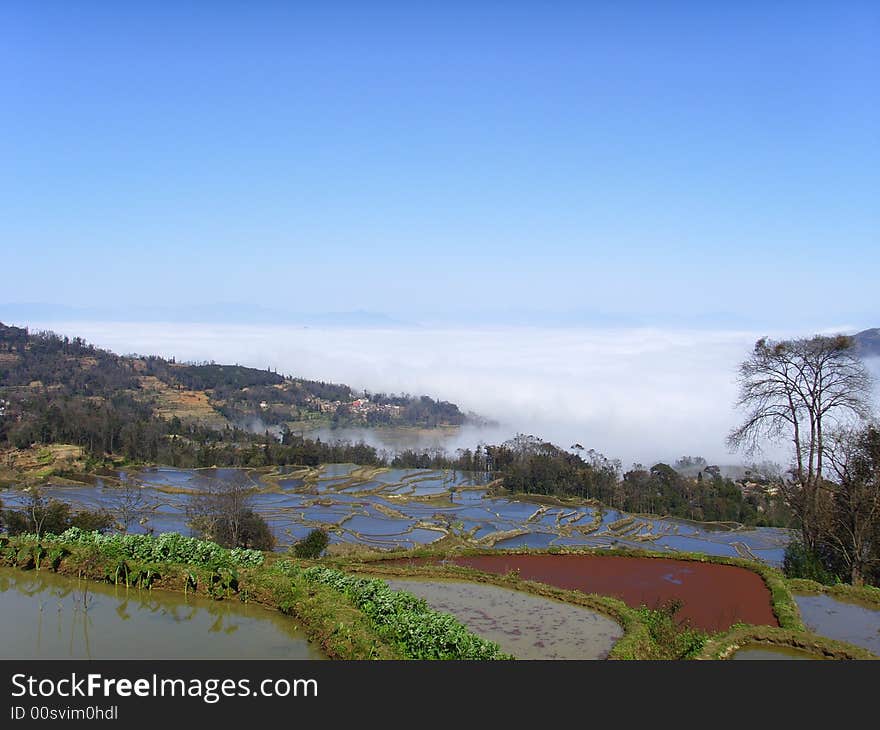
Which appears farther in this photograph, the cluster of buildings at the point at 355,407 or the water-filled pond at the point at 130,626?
the cluster of buildings at the point at 355,407

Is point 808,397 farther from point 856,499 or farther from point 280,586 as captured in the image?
point 280,586

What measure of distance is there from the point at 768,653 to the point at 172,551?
39.7ft

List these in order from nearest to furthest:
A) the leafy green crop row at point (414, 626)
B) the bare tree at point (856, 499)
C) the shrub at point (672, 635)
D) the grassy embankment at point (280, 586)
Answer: the leafy green crop row at point (414, 626) < the grassy embankment at point (280, 586) < the shrub at point (672, 635) < the bare tree at point (856, 499)

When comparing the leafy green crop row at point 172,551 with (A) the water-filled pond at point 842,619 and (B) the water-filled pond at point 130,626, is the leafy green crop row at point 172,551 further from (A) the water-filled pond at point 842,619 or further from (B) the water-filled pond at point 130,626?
(A) the water-filled pond at point 842,619

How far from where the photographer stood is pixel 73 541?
15.7 meters

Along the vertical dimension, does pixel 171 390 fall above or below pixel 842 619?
above

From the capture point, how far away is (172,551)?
48.4 ft

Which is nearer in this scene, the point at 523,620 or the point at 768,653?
the point at 768,653

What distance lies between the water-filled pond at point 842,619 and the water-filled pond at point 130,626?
10843 millimetres

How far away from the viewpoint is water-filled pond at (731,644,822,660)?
12.4m

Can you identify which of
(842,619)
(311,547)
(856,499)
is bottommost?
(311,547)

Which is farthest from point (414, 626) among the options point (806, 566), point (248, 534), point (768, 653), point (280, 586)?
point (248, 534)

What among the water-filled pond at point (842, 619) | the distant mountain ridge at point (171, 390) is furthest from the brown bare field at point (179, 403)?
the water-filled pond at point (842, 619)

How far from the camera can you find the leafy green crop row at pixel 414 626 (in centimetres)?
1051
